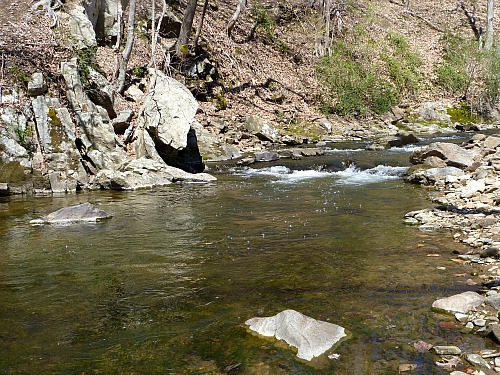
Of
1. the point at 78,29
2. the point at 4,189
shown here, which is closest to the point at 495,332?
the point at 4,189

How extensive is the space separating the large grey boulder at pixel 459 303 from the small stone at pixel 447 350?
77 centimetres

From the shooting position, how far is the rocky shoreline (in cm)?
412

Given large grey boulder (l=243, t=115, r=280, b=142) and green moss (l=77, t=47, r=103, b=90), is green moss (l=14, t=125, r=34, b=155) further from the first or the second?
large grey boulder (l=243, t=115, r=280, b=142)

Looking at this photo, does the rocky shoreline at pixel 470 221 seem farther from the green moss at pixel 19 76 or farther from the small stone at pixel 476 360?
the green moss at pixel 19 76

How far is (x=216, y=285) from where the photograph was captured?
600 centimetres

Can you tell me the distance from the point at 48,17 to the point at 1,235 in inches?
437

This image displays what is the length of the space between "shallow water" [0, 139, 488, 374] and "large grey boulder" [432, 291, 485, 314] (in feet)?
0.50

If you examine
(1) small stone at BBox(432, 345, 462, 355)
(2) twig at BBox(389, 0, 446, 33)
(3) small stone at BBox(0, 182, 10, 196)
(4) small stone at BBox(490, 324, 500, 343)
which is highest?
(2) twig at BBox(389, 0, 446, 33)

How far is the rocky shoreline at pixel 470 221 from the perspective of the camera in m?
4.12

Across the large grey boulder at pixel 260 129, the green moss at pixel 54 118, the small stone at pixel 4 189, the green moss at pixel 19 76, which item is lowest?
the small stone at pixel 4 189

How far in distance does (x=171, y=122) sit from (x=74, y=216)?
260 inches

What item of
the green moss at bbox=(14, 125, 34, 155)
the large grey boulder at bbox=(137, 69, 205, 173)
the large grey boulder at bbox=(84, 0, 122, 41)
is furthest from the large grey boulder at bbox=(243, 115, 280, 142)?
the green moss at bbox=(14, 125, 34, 155)

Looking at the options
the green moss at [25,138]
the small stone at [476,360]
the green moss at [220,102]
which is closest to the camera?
the small stone at [476,360]

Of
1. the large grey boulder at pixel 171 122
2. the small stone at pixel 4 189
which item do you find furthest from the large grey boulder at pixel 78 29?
the small stone at pixel 4 189
